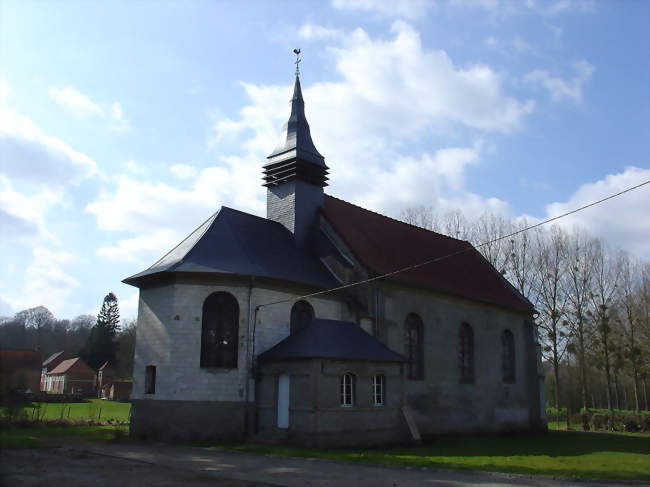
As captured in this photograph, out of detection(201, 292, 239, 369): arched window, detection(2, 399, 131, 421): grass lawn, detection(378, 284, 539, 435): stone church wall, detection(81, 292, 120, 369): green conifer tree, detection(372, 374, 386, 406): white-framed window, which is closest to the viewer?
detection(201, 292, 239, 369): arched window

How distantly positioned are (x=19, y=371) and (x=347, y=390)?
1430 centimetres

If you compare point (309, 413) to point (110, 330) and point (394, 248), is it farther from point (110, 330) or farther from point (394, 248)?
point (110, 330)

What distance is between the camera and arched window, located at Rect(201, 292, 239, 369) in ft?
70.0

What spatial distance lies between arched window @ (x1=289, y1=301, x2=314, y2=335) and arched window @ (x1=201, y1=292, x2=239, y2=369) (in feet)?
8.11

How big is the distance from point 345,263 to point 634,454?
12896mm

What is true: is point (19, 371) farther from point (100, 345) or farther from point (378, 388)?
point (100, 345)

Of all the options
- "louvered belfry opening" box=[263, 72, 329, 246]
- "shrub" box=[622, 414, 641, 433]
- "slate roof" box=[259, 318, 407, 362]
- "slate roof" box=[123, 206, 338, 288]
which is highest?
"louvered belfry opening" box=[263, 72, 329, 246]

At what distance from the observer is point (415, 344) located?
2633cm

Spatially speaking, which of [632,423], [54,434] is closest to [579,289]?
[632,423]

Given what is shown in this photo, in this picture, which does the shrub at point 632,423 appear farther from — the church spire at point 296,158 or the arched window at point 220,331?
the arched window at point 220,331

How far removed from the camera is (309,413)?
765 inches

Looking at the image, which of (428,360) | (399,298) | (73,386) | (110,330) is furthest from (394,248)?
(110,330)

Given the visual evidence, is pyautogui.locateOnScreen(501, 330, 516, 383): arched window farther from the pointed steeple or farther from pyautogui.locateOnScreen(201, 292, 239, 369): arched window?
pyautogui.locateOnScreen(201, 292, 239, 369): arched window

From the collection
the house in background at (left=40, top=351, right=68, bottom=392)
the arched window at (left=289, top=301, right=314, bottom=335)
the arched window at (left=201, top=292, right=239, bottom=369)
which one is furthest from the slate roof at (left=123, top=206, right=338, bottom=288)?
the house in background at (left=40, top=351, right=68, bottom=392)
